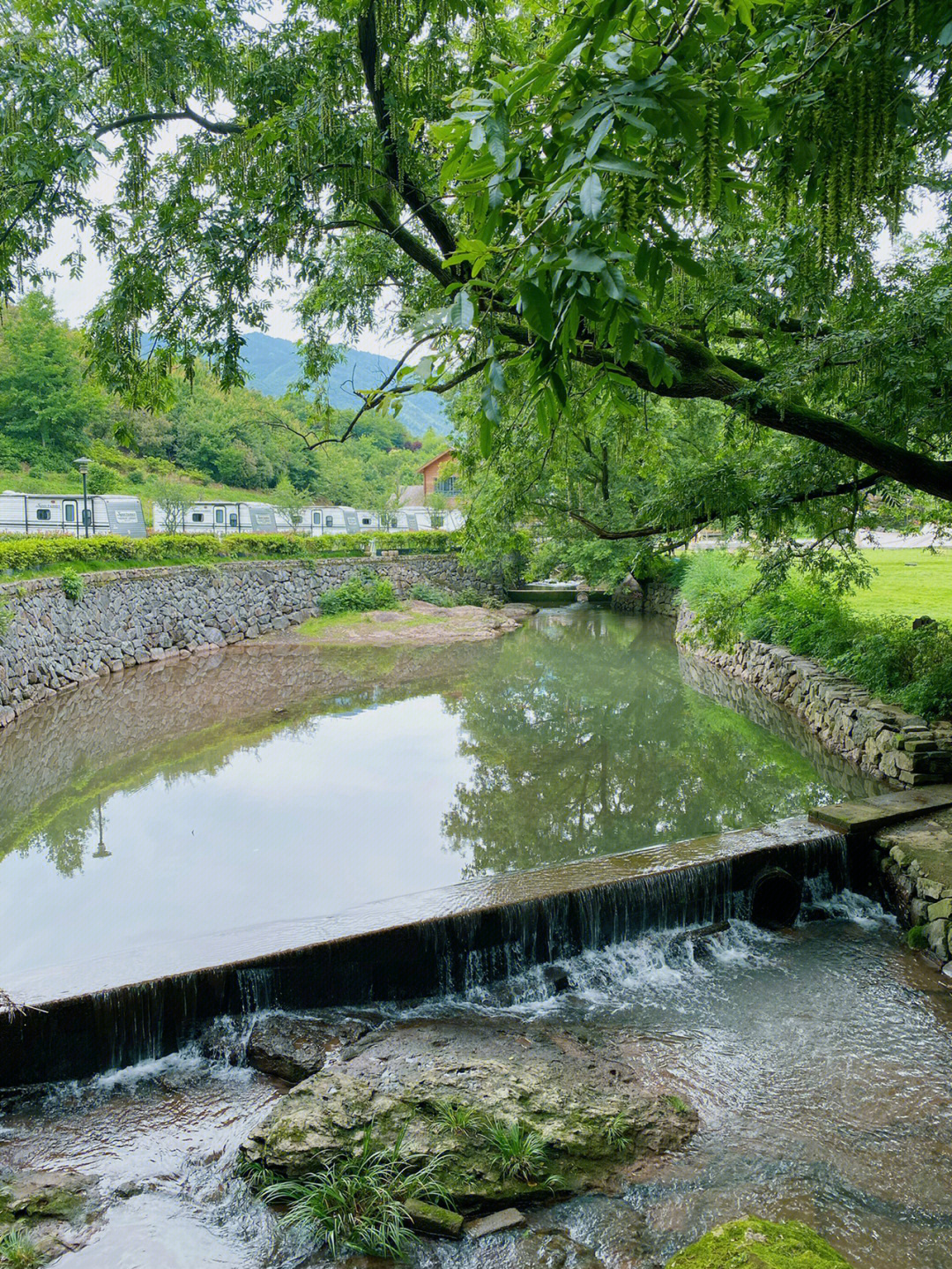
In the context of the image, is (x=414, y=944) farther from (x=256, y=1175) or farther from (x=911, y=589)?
(x=911, y=589)

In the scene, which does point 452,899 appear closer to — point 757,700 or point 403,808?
point 403,808

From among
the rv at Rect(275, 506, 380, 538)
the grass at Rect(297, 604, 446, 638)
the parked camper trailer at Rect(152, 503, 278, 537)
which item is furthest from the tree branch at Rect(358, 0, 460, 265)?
the rv at Rect(275, 506, 380, 538)

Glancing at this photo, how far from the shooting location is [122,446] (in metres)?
45.7

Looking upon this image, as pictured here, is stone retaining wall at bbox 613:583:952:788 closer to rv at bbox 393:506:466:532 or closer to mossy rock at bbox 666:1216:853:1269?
mossy rock at bbox 666:1216:853:1269

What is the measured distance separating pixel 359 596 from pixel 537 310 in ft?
80.4

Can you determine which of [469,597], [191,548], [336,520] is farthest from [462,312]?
[336,520]

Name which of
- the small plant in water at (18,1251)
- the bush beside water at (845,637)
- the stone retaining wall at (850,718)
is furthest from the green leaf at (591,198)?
the stone retaining wall at (850,718)

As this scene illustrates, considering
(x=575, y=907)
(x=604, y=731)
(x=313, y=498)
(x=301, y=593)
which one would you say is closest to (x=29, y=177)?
(x=575, y=907)

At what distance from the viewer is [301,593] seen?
24422 millimetres

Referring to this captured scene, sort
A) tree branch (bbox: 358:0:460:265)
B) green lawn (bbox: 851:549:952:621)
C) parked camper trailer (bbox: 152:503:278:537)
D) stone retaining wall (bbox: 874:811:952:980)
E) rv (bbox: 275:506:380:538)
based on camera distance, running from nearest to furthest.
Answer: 1. tree branch (bbox: 358:0:460:265)
2. stone retaining wall (bbox: 874:811:952:980)
3. green lawn (bbox: 851:549:952:621)
4. parked camper trailer (bbox: 152:503:278:537)
5. rv (bbox: 275:506:380:538)

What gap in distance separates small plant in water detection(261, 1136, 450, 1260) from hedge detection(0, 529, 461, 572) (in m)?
10.1

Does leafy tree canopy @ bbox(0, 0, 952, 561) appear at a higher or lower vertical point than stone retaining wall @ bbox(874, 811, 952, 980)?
higher

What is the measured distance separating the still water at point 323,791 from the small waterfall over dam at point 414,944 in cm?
21

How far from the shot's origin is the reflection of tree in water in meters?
8.19
